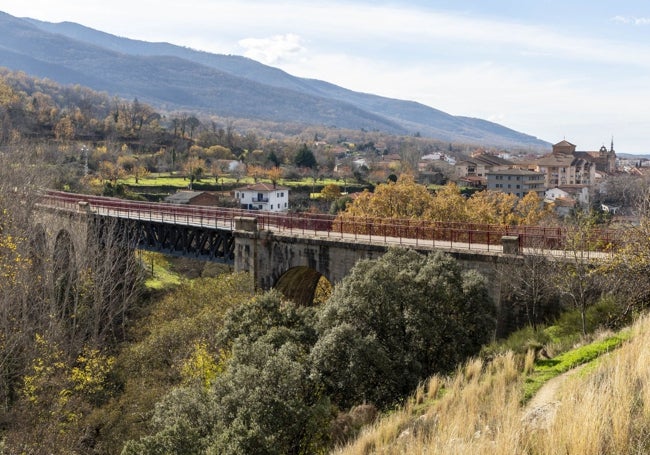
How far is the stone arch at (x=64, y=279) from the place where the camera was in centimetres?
3722

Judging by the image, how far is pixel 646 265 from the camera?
17.6 m

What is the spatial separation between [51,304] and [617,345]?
30156mm

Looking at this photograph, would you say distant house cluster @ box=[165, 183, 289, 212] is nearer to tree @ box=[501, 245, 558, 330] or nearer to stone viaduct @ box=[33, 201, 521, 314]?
stone viaduct @ box=[33, 201, 521, 314]

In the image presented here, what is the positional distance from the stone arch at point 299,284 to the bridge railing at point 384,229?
2133mm

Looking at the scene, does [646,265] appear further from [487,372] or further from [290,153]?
[290,153]

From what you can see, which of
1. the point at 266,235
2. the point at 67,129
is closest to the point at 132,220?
the point at 266,235

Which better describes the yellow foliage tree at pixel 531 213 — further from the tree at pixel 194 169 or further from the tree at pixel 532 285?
the tree at pixel 194 169

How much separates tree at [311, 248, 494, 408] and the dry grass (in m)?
2.25

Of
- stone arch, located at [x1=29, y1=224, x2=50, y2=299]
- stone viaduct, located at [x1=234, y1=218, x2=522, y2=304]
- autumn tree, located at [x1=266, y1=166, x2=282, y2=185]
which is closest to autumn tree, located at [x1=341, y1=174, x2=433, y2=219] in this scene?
stone viaduct, located at [x1=234, y1=218, x2=522, y2=304]

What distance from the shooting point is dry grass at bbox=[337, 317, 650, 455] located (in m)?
7.71

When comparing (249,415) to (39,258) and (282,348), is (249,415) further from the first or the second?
(39,258)

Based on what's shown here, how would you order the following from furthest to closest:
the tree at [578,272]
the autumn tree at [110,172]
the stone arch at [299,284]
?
the autumn tree at [110,172] → the stone arch at [299,284] → the tree at [578,272]

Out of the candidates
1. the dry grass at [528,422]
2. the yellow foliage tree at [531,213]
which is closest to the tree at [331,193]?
the yellow foliage tree at [531,213]

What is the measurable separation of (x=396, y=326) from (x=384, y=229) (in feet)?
36.4
